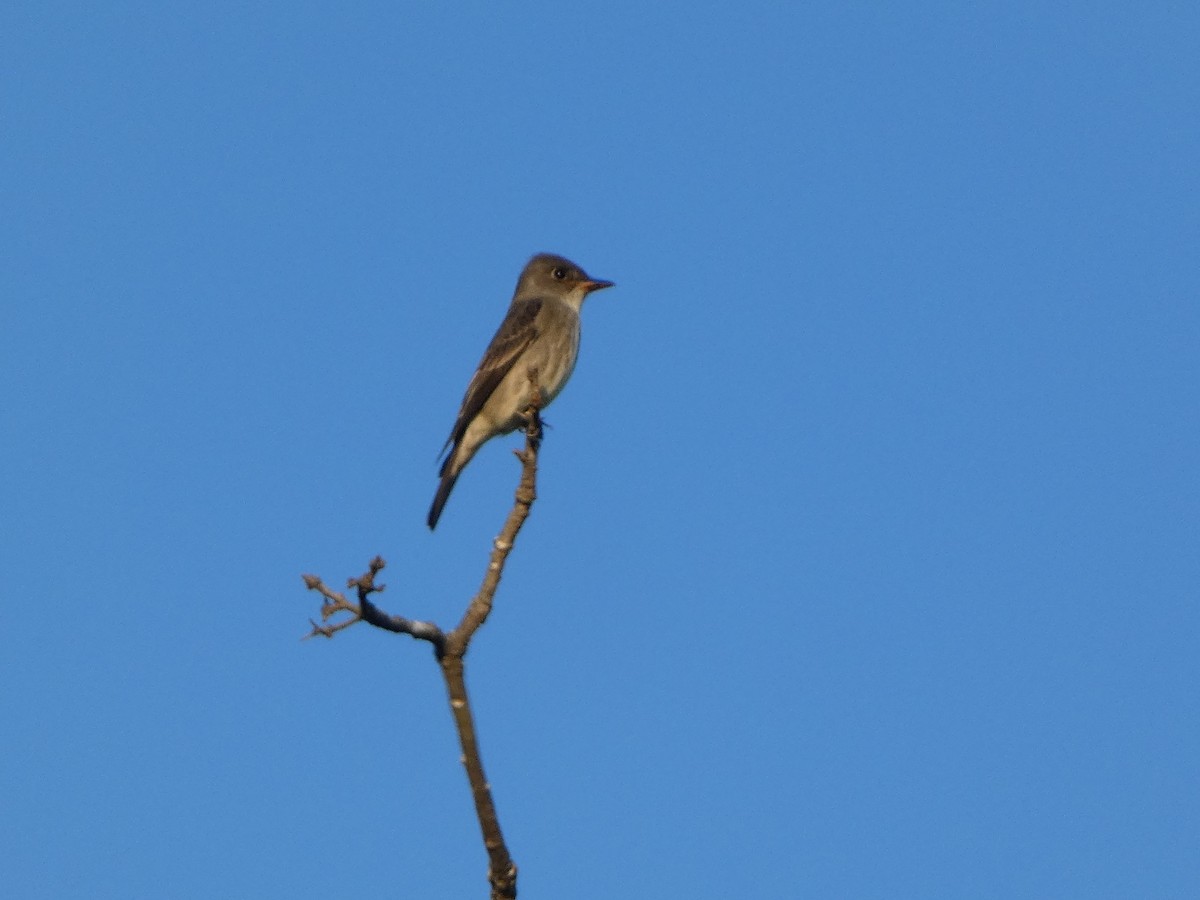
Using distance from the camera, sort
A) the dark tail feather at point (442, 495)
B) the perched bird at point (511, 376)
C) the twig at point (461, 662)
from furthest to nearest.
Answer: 1. the perched bird at point (511, 376)
2. the dark tail feather at point (442, 495)
3. the twig at point (461, 662)

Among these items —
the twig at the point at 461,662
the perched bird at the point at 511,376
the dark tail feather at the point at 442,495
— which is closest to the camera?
the twig at the point at 461,662

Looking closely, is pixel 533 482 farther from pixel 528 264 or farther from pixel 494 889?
pixel 528 264

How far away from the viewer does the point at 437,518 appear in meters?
10.1

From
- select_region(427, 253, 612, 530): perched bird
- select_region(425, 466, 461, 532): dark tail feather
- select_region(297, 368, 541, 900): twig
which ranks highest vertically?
select_region(427, 253, 612, 530): perched bird

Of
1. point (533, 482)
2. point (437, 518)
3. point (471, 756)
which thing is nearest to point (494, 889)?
point (471, 756)

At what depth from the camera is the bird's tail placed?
1008 cm

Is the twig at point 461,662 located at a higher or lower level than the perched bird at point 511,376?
lower

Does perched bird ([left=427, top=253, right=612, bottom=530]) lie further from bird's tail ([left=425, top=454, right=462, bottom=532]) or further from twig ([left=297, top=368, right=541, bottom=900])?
twig ([left=297, top=368, right=541, bottom=900])

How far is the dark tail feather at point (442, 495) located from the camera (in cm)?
1008

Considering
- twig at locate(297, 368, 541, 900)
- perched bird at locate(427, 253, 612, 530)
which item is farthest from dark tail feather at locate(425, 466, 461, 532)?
twig at locate(297, 368, 541, 900)

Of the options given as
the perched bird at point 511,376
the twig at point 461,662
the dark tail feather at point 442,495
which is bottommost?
the twig at point 461,662

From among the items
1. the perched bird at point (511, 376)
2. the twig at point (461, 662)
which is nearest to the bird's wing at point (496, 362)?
the perched bird at point (511, 376)

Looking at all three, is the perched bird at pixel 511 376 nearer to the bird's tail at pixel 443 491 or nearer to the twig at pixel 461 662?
the bird's tail at pixel 443 491

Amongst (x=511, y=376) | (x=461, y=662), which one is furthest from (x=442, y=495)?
(x=461, y=662)
